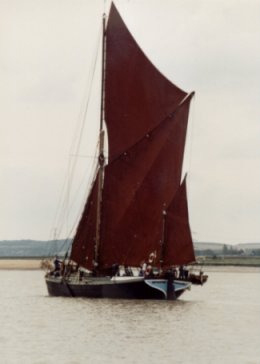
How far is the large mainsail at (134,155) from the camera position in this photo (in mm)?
56750

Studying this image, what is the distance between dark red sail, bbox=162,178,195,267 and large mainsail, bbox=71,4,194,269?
1.93 feet

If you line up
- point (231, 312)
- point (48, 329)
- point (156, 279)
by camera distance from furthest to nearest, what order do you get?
point (156, 279), point (231, 312), point (48, 329)

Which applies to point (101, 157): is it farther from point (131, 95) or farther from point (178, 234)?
point (178, 234)

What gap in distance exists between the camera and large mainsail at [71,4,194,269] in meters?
56.8

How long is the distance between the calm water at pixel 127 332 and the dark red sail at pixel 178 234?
7.94 ft

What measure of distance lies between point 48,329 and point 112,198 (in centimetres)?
1774

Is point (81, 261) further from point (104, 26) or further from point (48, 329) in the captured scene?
point (48, 329)

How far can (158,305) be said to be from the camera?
173 ft

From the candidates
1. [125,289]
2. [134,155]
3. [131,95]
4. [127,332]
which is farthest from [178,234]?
[127,332]

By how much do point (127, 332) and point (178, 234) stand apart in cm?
1684

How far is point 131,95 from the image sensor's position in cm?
5831

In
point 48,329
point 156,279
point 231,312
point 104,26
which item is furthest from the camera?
point 104,26

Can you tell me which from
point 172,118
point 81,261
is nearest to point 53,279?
point 81,261

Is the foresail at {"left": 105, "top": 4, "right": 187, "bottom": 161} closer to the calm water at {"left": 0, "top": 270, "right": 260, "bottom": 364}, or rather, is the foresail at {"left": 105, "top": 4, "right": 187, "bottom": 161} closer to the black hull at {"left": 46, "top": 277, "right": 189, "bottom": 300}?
the black hull at {"left": 46, "top": 277, "right": 189, "bottom": 300}
